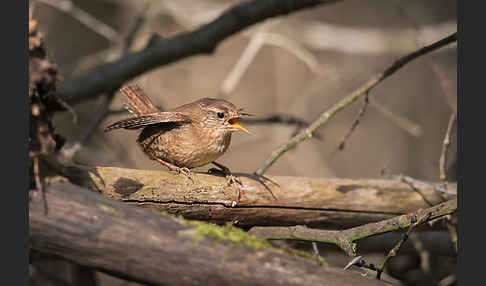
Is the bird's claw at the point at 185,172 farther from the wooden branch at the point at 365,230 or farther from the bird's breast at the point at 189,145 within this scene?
the wooden branch at the point at 365,230

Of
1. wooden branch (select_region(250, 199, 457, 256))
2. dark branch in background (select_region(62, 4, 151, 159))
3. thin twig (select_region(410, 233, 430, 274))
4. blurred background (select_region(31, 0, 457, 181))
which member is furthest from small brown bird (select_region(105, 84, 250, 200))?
blurred background (select_region(31, 0, 457, 181))

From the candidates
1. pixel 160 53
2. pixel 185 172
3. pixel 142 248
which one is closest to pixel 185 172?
pixel 185 172

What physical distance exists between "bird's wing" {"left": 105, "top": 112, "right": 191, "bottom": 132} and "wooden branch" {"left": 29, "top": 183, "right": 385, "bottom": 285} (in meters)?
0.79

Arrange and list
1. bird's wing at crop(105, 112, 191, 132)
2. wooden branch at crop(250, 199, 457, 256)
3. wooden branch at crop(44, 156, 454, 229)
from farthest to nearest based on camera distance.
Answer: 1. bird's wing at crop(105, 112, 191, 132)
2. wooden branch at crop(44, 156, 454, 229)
3. wooden branch at crop(250, 199, 457, 256)

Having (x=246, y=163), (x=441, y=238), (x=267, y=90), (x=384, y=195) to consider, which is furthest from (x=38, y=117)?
(x=267, y=90)

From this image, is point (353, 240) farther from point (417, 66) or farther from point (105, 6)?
point (417, 66)

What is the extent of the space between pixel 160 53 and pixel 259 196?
1677mm

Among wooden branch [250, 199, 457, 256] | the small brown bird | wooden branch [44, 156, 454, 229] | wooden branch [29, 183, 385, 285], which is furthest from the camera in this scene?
the small brown bird

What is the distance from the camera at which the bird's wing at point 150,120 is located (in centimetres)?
255

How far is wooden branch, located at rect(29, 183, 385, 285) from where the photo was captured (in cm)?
172

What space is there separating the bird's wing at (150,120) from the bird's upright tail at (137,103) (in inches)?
14.1

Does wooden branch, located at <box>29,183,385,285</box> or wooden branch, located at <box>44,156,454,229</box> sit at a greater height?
wooden branch, located at <box>44,156,454,229</box>

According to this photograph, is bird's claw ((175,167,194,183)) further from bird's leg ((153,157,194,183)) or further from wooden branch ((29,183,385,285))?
wooden branch ((29,183,385,285))

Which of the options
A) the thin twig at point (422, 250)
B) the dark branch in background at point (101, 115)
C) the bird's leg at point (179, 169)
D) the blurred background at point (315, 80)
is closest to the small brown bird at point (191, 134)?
the bird's leg at point (179, 169)
